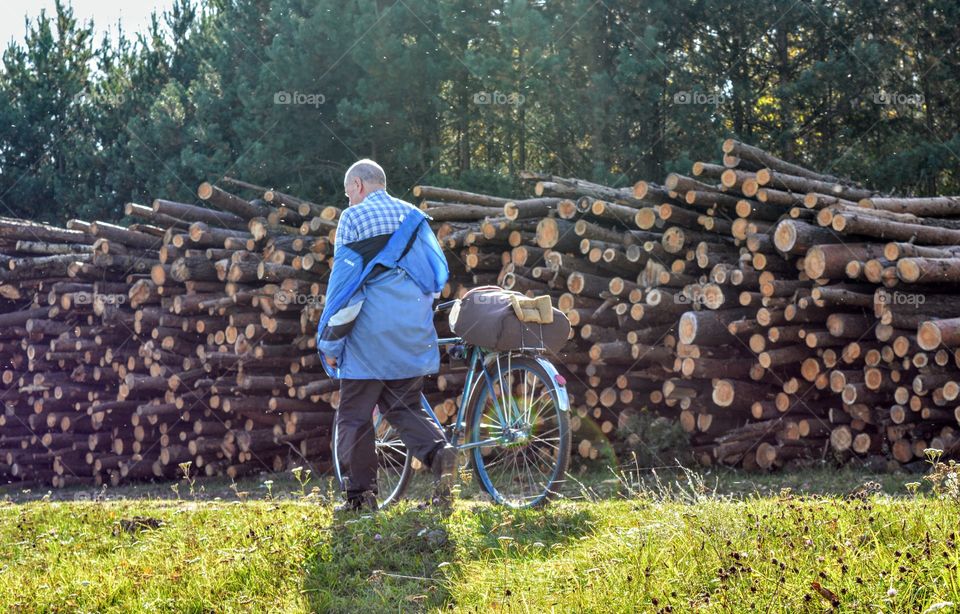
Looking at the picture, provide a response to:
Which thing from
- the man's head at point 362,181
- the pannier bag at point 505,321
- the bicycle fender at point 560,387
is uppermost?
the man's head at point 362,181

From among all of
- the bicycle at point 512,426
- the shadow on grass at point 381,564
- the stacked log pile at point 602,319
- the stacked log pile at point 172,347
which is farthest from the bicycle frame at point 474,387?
the stacked log pile at point 172,347

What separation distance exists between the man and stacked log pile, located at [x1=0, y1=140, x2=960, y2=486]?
0.77 metres

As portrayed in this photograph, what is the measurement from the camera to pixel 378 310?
5688 millimetres

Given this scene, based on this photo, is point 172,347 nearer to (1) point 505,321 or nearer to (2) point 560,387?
(1) point 505,321

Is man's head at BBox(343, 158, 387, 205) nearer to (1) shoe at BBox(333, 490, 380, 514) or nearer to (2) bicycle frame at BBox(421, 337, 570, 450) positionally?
(2) bicycle frame at BBox(421, 337, 570, 450)

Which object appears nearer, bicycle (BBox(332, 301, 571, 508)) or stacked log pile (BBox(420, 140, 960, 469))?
bicycle (BBox(332, 301, 571, 508))

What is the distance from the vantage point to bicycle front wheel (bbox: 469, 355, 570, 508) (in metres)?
5.60

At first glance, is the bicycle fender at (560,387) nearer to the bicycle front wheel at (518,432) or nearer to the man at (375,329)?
the bicycle front wheel at (518,432)

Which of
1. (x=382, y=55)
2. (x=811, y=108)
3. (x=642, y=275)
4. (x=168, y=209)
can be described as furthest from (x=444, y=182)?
(x=642, y=275)

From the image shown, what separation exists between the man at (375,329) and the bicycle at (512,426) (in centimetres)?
17

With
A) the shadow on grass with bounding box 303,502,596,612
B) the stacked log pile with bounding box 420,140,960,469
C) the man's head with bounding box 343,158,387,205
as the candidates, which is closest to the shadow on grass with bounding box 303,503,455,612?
the shadow on grass with bounding box 303,502,596,612

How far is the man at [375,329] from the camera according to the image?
5.67 metres

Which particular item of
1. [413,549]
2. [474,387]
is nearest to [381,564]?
[413,549]

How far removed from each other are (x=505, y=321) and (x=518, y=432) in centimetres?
60
